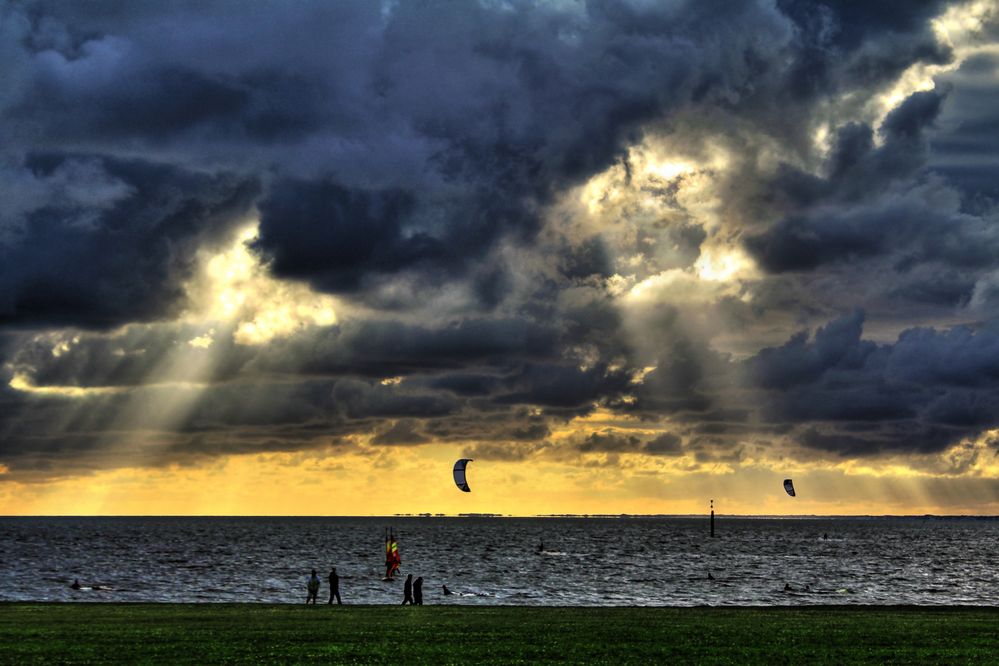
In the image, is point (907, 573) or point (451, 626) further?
point (907, 573)

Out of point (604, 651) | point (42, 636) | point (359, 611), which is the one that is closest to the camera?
point (604, 651)

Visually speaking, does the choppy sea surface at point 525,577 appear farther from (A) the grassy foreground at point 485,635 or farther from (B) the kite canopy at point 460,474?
(A) the grassy foreground at point 485,635

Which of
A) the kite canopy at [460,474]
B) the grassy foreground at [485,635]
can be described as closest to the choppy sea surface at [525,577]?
the kite canopy at [460,474]

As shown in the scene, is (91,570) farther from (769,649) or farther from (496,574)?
(769,649)

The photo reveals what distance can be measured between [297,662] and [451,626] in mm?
12205

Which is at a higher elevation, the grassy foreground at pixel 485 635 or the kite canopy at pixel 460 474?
the kite canopy at pixel 460 474

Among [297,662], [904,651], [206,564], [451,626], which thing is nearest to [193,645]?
[297,662]

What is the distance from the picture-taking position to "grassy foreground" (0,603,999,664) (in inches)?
1402

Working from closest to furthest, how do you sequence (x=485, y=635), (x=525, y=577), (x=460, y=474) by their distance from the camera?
(x=485, y=635) → (x=460, y=474) → (x=525, y=577)

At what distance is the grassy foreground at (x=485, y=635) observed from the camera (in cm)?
3561

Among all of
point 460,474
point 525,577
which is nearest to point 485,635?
point 460,474

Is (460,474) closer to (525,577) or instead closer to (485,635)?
(525,577)

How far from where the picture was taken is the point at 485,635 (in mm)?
41719

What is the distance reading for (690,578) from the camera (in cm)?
11206
